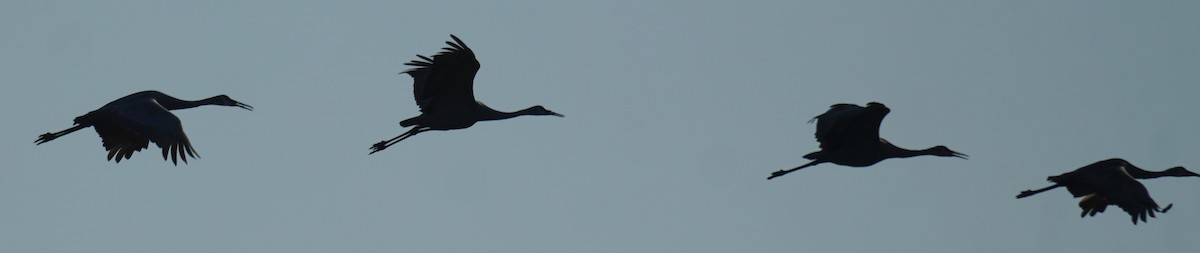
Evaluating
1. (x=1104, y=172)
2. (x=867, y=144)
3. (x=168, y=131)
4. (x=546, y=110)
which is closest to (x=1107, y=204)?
(x=1104, y=172)

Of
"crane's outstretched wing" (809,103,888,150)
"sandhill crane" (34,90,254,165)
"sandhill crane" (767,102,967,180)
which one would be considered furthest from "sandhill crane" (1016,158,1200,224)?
"sandhill crane" (34,90,254,165)

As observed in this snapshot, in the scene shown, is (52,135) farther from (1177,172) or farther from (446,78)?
(1177,172)

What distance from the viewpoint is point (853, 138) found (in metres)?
29.9

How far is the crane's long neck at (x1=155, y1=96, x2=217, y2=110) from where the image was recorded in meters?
30.5

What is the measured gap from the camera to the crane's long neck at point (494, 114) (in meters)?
30.6

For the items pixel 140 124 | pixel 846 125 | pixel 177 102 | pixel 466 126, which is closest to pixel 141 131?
pixel 140 124

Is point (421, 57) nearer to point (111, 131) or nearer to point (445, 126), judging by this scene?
point (445, 126)

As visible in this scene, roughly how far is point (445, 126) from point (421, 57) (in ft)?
5.00

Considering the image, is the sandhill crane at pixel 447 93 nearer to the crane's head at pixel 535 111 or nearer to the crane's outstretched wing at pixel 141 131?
the crane's head at pixel 535 111

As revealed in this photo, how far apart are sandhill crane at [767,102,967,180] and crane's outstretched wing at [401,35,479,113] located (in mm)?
4215

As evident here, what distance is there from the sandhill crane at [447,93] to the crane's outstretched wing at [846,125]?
13.5 ft

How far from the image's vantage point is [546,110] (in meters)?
31.3

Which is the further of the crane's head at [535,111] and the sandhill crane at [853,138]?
the crane's head at [535,111]

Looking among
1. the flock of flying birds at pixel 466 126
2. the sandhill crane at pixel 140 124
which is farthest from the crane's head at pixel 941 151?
the sandhill crane at pixel 140 124
